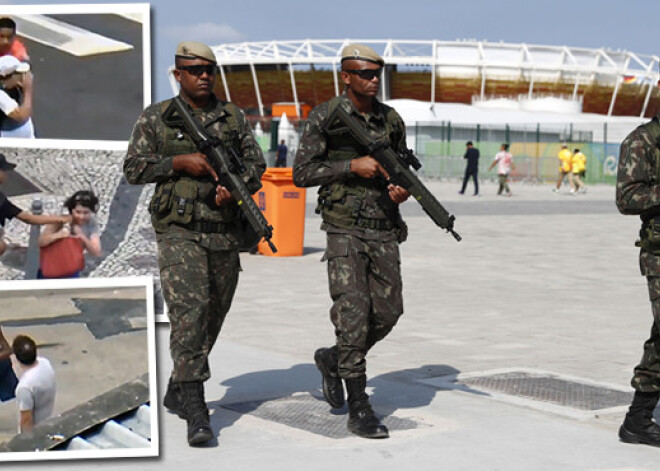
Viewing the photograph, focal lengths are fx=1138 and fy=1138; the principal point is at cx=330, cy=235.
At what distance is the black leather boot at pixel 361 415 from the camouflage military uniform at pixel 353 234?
0.19 feet

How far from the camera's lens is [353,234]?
5.63m

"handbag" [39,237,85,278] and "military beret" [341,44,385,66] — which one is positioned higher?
"military beret" [341,44,385,66]

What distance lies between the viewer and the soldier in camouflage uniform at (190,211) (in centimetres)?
543

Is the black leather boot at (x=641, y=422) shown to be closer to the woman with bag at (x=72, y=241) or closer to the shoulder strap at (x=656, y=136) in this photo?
the shoulder strap at (x=656, y=136)

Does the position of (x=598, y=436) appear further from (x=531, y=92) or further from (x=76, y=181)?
(x=531, y=92)

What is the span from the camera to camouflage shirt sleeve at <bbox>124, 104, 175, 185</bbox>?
546cm

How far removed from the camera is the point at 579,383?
271 inches

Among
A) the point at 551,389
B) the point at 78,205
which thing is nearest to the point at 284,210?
the point at 78,205

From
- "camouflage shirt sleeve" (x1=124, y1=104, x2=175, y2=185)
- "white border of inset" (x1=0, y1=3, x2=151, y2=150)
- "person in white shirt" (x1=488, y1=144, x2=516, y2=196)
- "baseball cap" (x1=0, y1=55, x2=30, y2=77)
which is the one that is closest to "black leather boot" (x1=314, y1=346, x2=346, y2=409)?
"camouflage shirt sleeve" (x1=124, y1=104, x2=175, y2=185)

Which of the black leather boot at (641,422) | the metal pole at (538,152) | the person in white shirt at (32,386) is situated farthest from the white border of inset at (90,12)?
the metal pole at (538,152)

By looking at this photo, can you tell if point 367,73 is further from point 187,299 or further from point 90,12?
point 90,12

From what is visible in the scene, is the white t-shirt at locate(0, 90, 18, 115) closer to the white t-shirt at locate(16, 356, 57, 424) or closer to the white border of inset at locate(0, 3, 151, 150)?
the white border of inset at locate(0, 3, 151, 150)

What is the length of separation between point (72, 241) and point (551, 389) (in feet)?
11.2

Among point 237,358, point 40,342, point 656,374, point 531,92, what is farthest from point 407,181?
point 531,92
